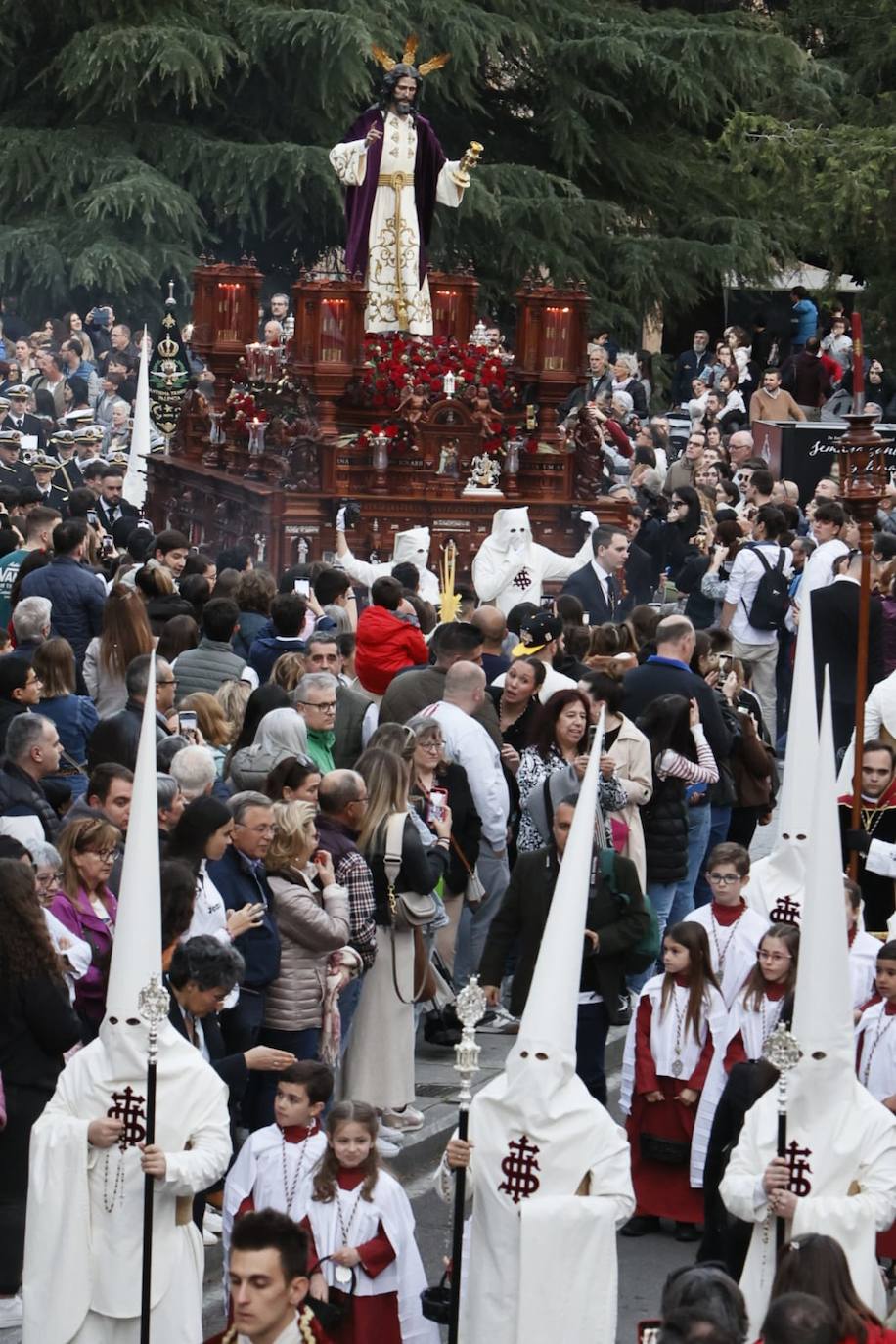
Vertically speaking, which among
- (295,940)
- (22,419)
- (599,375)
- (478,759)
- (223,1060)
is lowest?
(223,1060)

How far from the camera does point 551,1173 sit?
7266 millimetres

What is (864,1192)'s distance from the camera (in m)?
7.30

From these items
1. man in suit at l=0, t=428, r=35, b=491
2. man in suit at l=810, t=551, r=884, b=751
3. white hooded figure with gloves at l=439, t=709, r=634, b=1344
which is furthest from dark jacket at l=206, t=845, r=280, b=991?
man in suit at l=0, t=428, r=35, b=491

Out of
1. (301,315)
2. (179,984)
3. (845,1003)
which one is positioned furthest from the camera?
(301,315)

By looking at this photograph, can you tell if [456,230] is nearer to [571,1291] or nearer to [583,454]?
[583,454]

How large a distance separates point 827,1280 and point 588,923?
3.61m

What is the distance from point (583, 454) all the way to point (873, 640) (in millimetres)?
7252

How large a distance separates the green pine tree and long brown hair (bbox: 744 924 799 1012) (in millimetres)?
22301

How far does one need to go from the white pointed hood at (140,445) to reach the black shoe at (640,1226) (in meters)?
13.0

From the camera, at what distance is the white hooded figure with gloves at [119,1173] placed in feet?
23.4

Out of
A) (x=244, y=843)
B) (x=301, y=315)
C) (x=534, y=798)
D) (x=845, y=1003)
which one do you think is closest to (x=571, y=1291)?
(x=845, y=1003)

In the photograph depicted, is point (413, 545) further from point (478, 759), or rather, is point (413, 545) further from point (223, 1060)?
point (223, 1060)

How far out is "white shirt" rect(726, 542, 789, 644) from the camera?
16016mm

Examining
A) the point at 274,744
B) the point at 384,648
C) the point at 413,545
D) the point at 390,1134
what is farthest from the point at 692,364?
the point at 390,1134
